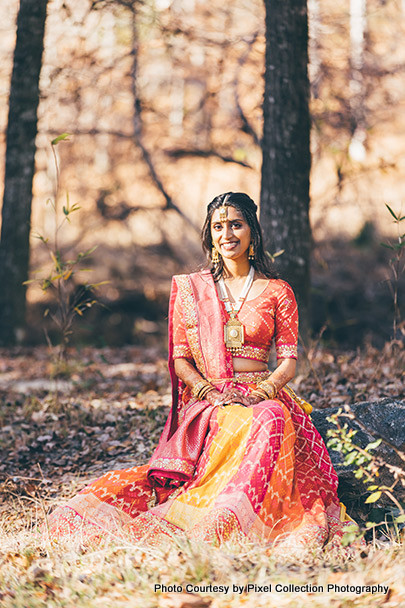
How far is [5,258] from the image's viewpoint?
993cm

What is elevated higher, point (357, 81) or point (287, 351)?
point (357, 81)

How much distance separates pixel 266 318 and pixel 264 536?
1195 millimetres

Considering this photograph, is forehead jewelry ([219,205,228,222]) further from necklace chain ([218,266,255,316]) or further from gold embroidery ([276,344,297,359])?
gold embroidery ([276,344,297,359])

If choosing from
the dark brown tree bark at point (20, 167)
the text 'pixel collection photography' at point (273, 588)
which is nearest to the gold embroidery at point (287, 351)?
the text 'pixel collection photography' at point (273, 588)

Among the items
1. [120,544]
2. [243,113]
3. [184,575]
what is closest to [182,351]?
[120,544]

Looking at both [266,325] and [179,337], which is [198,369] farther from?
[266,325]

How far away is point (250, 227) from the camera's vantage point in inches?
158

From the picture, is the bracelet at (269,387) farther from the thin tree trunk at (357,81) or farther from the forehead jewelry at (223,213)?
the thin tree trunk at (357,81)

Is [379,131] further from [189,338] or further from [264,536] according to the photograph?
[264,536]

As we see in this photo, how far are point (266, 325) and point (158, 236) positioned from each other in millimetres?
10420

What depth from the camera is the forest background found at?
10.4 feet

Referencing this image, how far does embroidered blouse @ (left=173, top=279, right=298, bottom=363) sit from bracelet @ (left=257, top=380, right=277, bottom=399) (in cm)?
22

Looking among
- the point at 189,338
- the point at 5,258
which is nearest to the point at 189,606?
the point at 189,338

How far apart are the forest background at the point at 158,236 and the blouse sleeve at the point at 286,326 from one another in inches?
39.5
